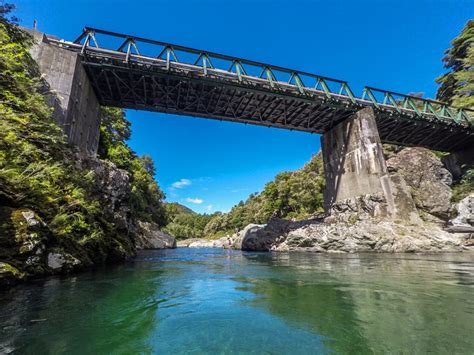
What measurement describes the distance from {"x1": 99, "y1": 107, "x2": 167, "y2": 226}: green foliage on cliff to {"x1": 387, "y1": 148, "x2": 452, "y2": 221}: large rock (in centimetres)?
2919

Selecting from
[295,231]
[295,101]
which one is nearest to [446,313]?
[295,231]

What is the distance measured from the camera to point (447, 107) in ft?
96.0

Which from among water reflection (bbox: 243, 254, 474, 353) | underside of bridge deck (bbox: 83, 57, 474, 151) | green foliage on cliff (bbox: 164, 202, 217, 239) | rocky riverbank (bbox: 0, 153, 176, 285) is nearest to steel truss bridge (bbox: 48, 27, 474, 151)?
underside of bridge deck (bbox: 83, 57, 474, 151)

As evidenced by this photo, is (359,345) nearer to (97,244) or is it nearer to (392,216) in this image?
(97,244)

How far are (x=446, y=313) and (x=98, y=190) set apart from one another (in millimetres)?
13869

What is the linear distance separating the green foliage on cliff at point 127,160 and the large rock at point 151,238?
1.93 meters

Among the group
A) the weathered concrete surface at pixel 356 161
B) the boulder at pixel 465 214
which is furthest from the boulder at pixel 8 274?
the boulder at pixel 465 214

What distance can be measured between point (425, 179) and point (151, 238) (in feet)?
114

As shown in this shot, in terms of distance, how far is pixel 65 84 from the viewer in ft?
49.2

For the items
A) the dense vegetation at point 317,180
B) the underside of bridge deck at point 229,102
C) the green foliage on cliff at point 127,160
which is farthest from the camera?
the dense vegetation at point 317,180

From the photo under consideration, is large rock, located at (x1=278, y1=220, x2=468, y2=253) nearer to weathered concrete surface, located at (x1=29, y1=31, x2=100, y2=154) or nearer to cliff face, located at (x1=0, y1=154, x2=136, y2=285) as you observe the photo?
cliff face, located at (x1=0, y1=154, x2=136, y2=285)

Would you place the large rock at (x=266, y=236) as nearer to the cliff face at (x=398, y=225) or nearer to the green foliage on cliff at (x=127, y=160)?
the cliff face at (x=398, y=225)

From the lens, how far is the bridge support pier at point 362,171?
2156 centimetres

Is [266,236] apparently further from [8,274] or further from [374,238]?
[8,274]
